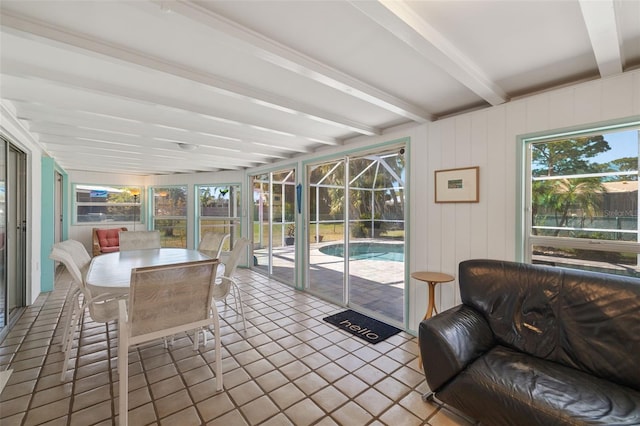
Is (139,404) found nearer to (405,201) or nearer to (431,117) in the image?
(405,201)

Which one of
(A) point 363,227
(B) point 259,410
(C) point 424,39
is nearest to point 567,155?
(C) point 424,39

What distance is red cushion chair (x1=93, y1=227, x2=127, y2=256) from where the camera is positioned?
621 centimetres

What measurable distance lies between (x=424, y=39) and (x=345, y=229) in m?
2.70

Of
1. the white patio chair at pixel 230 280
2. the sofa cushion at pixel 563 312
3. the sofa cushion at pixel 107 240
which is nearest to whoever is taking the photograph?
the sofa cushion at pixel 563 312

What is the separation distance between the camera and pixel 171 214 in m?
7.21

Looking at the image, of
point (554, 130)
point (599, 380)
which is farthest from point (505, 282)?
point (554, 130)

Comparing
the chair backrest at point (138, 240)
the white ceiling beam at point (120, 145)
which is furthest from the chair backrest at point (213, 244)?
the white ceiling beam at point (120, 145)

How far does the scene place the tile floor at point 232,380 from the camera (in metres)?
1.74

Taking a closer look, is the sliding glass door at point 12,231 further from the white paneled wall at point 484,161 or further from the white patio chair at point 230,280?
the white paneled wall at point 484,161

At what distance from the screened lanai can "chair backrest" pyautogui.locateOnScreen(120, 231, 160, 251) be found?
6.62 feet

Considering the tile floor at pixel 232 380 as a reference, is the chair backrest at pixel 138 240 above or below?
above

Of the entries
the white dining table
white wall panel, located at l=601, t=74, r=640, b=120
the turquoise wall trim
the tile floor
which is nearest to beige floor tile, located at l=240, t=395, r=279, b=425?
the tile floor

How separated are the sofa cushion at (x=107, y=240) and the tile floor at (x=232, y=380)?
333 cm

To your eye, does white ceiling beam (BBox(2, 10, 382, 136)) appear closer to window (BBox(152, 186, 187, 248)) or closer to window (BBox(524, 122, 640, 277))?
window (BBox(524, 122, 640, 277))
